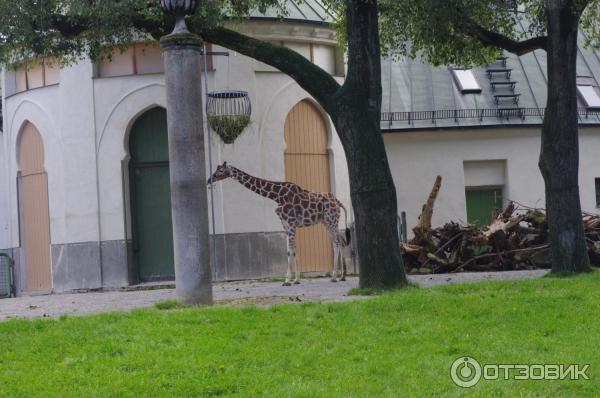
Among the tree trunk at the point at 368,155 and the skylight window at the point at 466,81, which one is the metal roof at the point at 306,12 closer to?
the skylight window at the point at 466,81

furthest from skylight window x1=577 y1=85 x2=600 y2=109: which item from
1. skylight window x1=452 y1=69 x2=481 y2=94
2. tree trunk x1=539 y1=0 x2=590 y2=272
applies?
tree trunk x1=539 y1=0 x2=590 y2=272

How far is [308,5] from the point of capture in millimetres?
26172

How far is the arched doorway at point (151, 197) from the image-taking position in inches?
971

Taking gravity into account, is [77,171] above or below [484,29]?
below

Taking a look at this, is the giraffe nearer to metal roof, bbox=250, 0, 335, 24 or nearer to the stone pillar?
the stone pillar

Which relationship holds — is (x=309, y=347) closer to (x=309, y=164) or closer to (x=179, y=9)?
(x=179, y=9)

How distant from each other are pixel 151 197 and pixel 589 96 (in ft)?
52.2

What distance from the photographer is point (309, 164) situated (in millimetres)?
25625

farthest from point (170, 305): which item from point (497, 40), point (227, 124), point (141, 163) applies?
point (141, 163)

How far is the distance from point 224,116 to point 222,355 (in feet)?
41.6

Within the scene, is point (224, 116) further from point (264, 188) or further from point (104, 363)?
point (104, 363)

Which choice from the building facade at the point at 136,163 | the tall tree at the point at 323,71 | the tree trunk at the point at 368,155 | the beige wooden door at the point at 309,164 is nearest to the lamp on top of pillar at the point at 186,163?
the tall tree at the point at 323,71

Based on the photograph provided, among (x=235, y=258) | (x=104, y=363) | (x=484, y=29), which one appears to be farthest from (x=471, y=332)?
(x=235, y=258)

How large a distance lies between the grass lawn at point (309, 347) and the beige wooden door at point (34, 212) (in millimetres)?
13414
